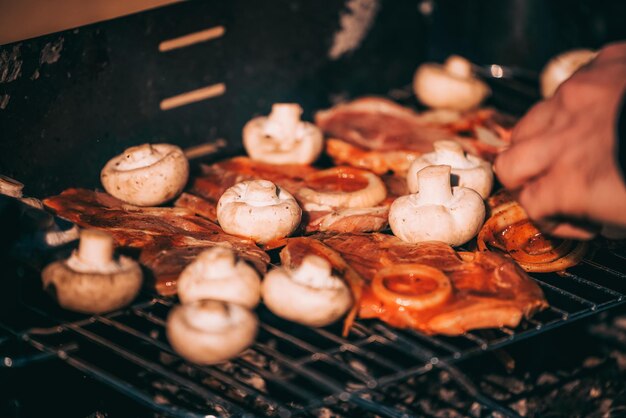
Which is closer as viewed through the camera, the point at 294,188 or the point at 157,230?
the point at 157,230

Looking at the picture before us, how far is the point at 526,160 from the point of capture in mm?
2938

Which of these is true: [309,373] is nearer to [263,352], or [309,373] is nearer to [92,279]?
[263,352]

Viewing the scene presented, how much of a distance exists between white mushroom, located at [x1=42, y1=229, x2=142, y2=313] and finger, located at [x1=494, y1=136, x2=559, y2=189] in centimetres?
162

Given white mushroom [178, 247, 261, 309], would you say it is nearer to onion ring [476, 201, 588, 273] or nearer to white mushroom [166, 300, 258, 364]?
white mushroom [166, 300, 258, 364]

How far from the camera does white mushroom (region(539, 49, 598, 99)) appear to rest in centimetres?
529

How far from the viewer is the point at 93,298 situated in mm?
2916

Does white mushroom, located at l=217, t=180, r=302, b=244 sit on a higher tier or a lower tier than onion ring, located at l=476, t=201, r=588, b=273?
higher

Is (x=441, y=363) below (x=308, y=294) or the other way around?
below

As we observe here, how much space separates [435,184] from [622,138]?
3.47ft

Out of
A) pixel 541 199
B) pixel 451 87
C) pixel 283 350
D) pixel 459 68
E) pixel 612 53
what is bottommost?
pixel 283 350

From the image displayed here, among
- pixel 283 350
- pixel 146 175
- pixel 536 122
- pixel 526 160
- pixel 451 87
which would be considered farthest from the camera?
pixel 451 87

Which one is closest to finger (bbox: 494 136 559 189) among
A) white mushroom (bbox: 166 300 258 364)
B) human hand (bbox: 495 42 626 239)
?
human hand (bbox: 495 42 626 239)

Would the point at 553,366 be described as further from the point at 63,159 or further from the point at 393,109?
the point at 63,159

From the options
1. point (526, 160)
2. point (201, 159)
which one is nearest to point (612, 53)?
point (526, 160)
